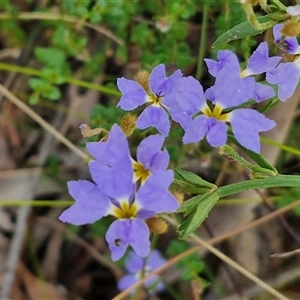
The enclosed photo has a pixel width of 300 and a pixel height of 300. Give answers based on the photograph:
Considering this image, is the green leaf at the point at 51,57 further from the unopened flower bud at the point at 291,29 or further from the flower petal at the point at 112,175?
the unopened flower bud at the point at 291,29

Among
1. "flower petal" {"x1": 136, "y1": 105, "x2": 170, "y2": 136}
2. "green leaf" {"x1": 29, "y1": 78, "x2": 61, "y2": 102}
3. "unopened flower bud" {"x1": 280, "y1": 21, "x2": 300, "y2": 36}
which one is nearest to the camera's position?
"unopened flower bud" {"x1": 280, "y1": 21, "x2": 300, "y2": 36}

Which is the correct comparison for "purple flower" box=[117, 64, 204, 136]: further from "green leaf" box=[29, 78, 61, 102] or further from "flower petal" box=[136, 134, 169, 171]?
"green leaf" box=[29, 78, 61, 102]

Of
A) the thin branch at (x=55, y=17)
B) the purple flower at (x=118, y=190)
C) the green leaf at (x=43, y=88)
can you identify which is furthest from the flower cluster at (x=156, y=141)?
the thin branch at (x=55, y=17)

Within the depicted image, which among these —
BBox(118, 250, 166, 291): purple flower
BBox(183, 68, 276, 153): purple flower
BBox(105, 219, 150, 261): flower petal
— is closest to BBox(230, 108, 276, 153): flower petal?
BBox(183, 68, 276, 153): purple flower

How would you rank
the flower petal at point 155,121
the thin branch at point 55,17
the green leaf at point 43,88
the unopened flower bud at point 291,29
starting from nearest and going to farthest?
the unopened flower bud at point 291,29 → the flower petal at point 155,121 → the green leaf at point 43,88 → the thin branch at point 55,17

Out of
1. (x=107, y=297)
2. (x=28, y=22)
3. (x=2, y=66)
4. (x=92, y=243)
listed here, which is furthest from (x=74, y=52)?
(x=107, y=297)

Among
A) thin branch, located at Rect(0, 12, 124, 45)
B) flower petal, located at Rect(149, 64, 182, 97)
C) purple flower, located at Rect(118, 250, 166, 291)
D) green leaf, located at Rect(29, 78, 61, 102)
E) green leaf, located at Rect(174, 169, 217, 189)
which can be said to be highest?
flower petal, located at Rect(149, 64, 182, 97)

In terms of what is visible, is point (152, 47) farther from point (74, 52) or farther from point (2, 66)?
point (2, 66)
